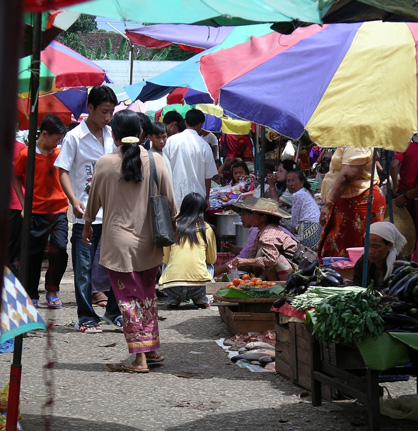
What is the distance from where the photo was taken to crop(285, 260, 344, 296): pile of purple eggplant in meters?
5.59

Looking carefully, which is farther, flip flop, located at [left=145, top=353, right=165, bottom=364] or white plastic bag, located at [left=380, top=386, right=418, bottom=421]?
flip flop, located at [left=145, top=353, right=165, bottom=364]

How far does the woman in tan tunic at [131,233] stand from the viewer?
592cm

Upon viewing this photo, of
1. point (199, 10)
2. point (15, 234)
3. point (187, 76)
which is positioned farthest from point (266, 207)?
point (199, 10)

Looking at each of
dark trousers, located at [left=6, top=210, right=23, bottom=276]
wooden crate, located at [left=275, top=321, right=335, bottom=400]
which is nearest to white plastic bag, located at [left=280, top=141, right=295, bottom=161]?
dark trousers, located at [left=6, top=210, right=23, bottom=276]

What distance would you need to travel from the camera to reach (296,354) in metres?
5.51

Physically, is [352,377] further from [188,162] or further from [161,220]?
[188,162]

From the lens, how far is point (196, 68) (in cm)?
1155

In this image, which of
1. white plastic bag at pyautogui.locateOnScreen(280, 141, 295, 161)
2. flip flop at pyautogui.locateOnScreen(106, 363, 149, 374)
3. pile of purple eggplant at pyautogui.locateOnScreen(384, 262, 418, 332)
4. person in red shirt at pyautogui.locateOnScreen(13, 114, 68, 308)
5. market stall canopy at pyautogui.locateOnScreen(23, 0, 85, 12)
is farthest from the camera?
white plastic bag at pyautogui.locateOnScreen(280, 141, 295, 161)

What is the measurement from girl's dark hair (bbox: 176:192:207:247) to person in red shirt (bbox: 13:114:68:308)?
1273 millimetres

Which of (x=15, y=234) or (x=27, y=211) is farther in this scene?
(x=15, y=234)

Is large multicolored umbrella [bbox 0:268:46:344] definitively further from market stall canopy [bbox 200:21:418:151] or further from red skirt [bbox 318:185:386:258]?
red skirt [bbox 318:185:386:258]

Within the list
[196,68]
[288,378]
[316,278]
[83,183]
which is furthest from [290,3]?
[196,68]

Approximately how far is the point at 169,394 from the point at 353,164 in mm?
2771

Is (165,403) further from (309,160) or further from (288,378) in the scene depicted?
(309,160)
